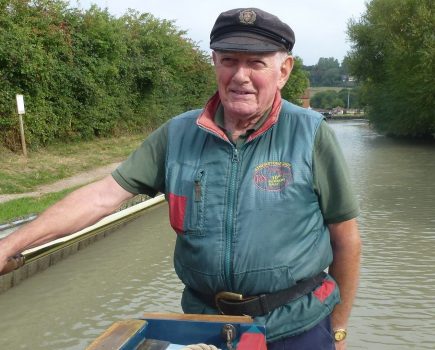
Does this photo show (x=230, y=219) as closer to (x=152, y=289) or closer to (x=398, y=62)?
(x=152, y=289)

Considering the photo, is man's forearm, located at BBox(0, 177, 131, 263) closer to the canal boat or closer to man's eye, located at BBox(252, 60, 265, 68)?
the canal boat

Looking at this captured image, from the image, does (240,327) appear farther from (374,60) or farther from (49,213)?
(374,60)

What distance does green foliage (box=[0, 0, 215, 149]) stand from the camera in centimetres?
1681

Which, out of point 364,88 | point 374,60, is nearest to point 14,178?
point 374,60

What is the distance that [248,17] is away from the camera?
2229 mm

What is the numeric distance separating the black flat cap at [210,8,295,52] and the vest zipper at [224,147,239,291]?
0.39 metres

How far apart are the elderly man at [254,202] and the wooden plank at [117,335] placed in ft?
0.92

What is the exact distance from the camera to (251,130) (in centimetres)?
226

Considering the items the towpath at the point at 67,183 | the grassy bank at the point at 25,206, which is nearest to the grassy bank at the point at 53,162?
the towpath at the point at 67,183

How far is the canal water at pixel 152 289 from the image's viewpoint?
20.7 feet

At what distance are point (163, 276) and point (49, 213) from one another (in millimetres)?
6141

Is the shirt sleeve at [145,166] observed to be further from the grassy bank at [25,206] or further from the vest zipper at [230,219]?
the grassy bank at [25,206]

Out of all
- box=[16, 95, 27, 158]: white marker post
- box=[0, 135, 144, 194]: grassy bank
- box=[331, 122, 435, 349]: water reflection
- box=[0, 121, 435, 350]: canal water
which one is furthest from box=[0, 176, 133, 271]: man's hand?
box=[16, 95, 27, 158]: white marker post

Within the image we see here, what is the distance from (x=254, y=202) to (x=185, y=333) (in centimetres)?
51
